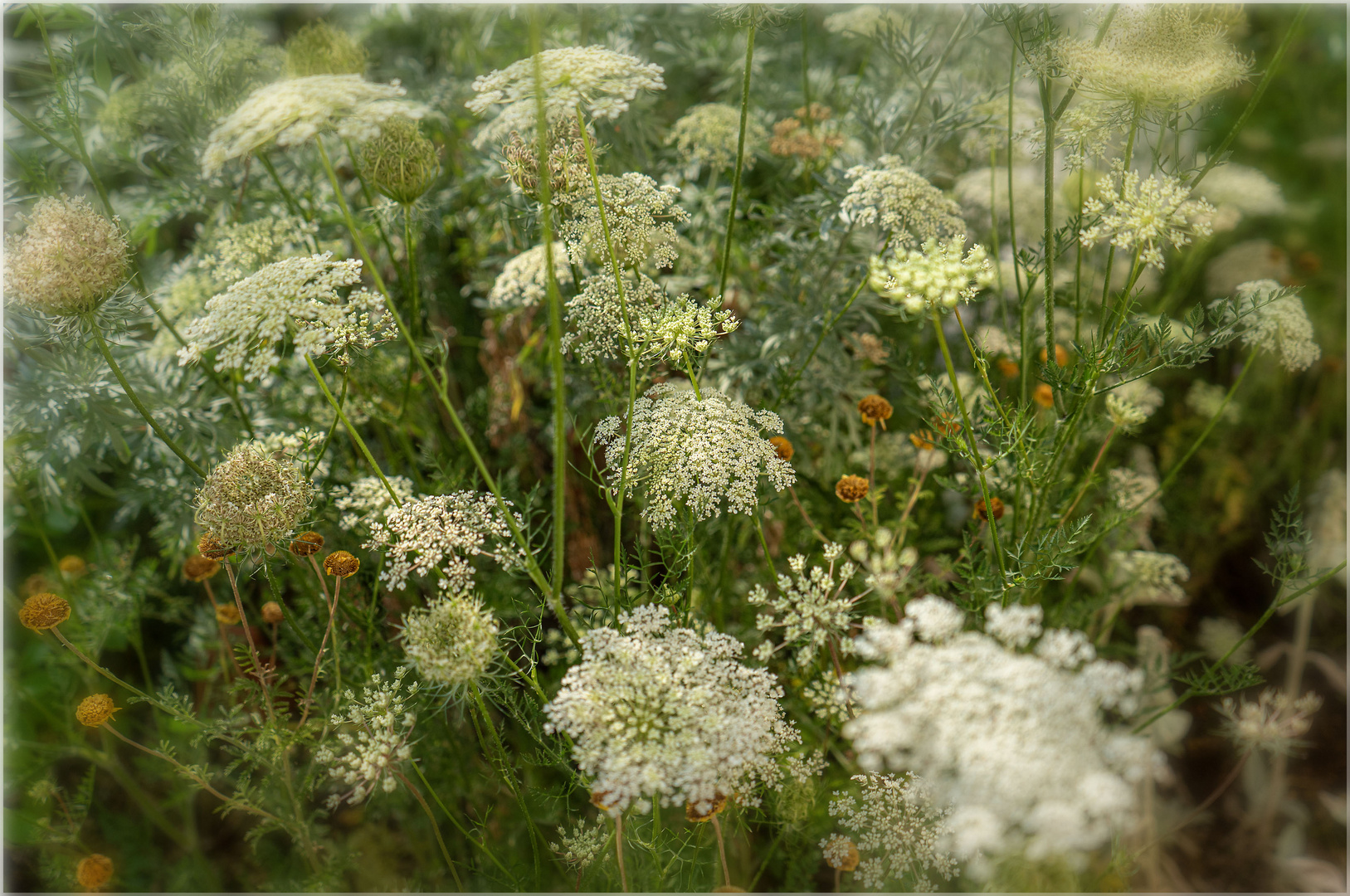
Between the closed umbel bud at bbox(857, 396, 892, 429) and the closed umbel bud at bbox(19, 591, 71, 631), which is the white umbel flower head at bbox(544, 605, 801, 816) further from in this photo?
the closed umbel bud at bbox(19, 591, 71, 631)

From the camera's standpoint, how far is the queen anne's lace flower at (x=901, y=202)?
1.64m

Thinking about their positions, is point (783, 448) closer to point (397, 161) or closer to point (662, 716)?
point (662, 716)

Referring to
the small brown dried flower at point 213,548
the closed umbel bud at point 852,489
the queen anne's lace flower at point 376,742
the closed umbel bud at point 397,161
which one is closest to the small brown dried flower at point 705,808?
the queen anne's lace flower at point 376,742

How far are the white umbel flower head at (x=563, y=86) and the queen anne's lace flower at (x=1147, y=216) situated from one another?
35.5 inches

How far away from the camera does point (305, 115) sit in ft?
3.96

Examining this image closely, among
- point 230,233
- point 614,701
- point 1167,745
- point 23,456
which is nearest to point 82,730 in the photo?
point 23,456

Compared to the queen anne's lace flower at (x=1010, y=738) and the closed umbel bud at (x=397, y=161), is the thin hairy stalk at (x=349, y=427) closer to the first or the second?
the closed umbel bud at (x=397, y=161)

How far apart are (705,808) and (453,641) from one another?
54 centimetres

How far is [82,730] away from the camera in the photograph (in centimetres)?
231

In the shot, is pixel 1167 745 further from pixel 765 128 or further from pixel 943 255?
pixel 765 128

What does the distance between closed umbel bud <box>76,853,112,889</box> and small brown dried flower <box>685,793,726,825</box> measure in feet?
5.03

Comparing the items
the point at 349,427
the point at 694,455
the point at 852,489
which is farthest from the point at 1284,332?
A: the point at 349,427

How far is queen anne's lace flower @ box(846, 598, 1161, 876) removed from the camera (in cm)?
91

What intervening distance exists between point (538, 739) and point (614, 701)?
0.94ft
